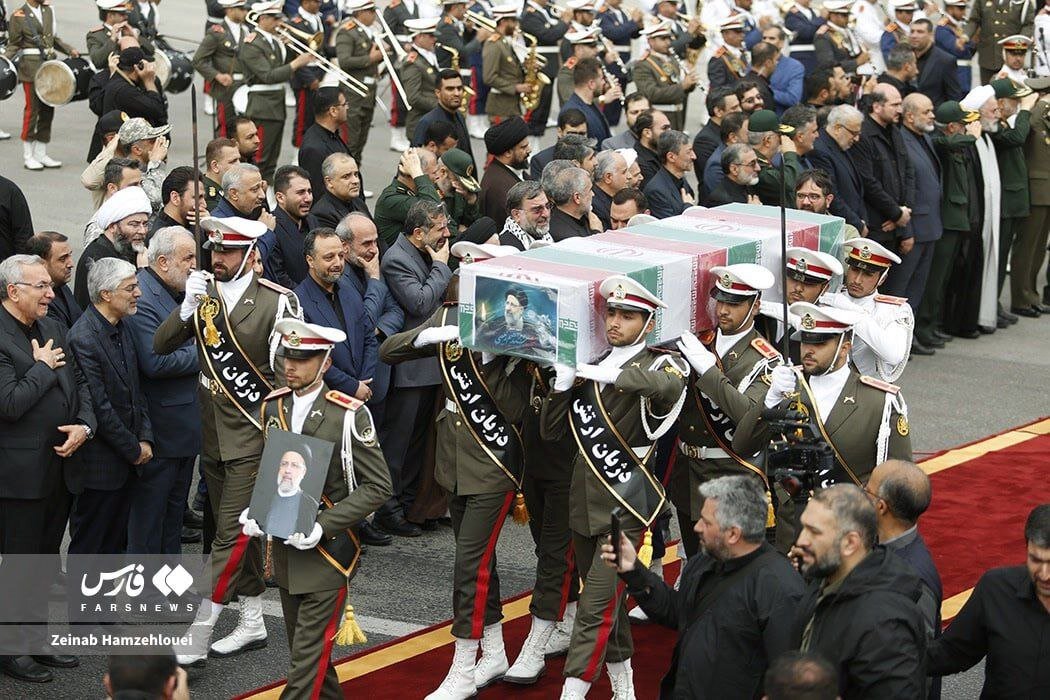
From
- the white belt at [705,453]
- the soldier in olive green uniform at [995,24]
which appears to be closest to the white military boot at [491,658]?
the white belt at [705,453]

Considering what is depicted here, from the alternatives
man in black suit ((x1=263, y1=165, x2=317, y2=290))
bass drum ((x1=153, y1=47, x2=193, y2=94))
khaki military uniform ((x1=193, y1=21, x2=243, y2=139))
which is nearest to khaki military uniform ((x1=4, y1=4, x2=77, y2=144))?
bass drum ((x1=153, y1=47, x2=193, y2=94))

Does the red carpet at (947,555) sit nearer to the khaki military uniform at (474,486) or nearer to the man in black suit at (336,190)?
the khaki military uniform at (474,486)

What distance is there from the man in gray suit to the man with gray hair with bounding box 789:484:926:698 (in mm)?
3832

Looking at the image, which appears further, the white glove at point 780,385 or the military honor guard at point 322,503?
the white glove at point 780,385

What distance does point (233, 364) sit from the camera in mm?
7887

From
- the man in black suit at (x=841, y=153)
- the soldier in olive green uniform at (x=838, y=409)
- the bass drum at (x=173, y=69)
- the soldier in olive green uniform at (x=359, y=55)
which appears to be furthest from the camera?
the soldier in olive green uniform at (x=359, y=55)

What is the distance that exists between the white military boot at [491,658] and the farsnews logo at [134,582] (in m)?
1.60

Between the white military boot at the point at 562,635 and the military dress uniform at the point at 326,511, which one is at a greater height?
the military dress uniform at the point at 326,511

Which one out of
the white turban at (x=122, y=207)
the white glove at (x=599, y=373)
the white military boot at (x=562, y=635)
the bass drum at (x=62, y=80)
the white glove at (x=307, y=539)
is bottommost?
the white military boot at (x=562, y=635)

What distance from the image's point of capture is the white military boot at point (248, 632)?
7945 millimetres

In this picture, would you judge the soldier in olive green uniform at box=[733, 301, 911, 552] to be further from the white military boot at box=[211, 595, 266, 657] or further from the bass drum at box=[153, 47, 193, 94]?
the bass drum at box=[153, 47, 193, 94]

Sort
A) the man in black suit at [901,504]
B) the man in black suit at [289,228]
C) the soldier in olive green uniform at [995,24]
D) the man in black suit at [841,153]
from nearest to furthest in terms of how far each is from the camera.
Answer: the man in black suit at [901,504]
the man in black suit at [289,228]
the man in black suit at [841,153]
the soldier in olive green uniform at [995,24]

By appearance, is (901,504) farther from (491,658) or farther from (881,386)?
(491,658)

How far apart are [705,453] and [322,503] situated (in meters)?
1.94
